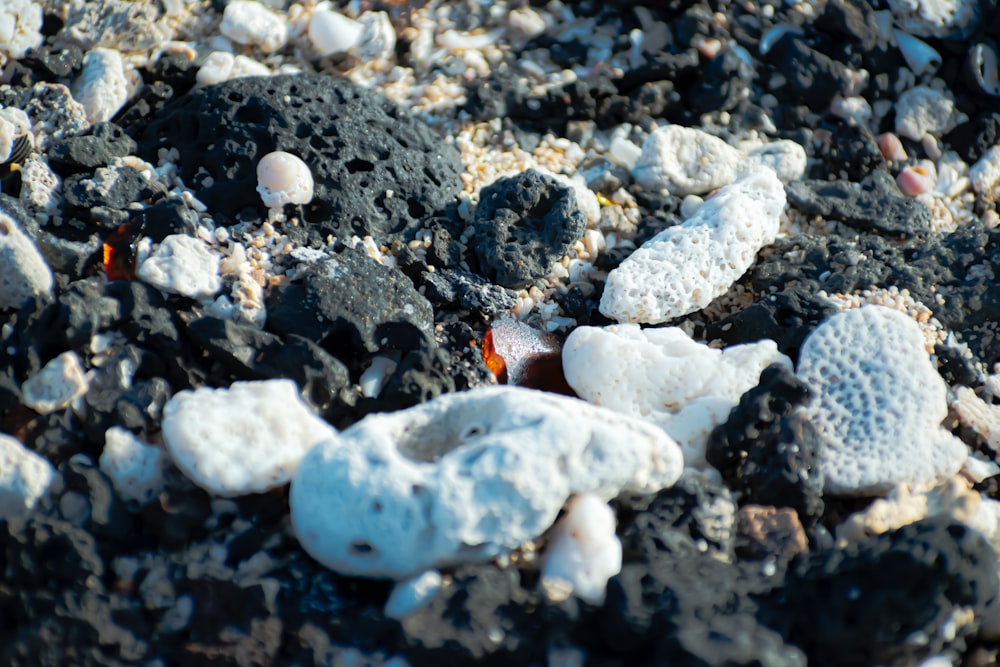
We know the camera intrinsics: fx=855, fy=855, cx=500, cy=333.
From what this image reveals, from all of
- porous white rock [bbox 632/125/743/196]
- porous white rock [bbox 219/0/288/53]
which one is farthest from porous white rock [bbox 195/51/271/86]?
porous white rock [bbox 632/125/743/196]

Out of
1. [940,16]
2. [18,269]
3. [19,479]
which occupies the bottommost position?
[19,479]

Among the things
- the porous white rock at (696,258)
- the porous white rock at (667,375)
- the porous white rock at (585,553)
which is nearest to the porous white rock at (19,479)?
the porous white rock at (585,553)

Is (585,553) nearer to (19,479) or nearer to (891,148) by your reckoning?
(19,479)

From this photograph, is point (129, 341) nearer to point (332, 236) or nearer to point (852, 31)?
point (332, 236)

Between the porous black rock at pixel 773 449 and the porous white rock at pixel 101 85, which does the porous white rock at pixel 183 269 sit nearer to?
the porous white rock at pixel 101 85

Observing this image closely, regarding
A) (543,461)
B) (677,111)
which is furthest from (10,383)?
(677,111)

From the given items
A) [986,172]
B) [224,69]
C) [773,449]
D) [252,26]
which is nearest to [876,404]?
[773,449]

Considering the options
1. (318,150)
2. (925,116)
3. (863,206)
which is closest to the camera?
(318,150)

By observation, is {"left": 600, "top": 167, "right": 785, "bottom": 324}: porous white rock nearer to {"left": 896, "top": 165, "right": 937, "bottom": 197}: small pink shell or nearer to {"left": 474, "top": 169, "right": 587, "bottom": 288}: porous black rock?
{"left": 474, "top": 169, "right": 587, "bottom": 288}: porous black rock
